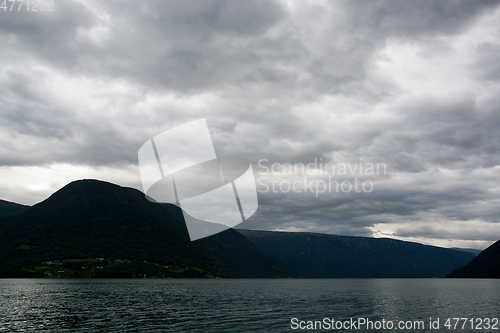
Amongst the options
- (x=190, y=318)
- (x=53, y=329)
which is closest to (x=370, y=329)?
(x=190, y=318)

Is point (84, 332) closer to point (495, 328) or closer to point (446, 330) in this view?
point (446, 330)

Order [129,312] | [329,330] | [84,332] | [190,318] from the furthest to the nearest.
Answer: [129,312] < [190,318] < [329,330] < [84,332]

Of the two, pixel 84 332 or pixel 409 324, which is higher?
pixel 84 332

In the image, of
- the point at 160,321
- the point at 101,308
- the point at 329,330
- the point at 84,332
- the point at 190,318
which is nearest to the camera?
the point at 84,332

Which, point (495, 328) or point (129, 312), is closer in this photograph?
point (495, 328)

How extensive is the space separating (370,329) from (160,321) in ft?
118

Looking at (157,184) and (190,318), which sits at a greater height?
(157,184)

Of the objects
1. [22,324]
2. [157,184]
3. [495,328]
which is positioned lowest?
[495,328]

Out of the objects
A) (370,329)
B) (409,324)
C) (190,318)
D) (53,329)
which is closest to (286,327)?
(370,329)

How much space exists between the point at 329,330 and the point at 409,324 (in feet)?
61.5

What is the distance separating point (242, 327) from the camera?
5222cm

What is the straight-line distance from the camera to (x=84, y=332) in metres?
45.5

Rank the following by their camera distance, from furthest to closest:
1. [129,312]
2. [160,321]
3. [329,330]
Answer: [129,312] < [160,321] < [329,330]

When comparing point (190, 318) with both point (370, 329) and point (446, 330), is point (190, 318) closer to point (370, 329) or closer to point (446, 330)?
point (370, 329)
